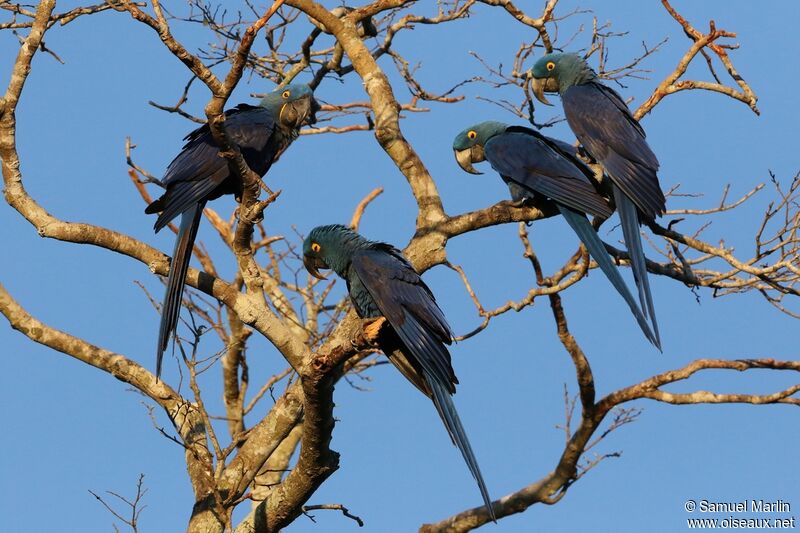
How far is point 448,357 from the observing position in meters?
4.84

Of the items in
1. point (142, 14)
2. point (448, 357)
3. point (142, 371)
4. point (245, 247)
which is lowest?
point (448, 357)

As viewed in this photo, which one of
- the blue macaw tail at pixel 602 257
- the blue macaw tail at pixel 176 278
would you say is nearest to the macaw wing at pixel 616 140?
the blue macaw tail at pixel 602 257

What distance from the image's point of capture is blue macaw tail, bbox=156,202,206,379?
539 cm

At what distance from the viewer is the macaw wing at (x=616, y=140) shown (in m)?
5.88

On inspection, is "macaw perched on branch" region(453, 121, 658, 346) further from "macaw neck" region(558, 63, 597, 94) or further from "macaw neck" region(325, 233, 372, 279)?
"macaw neck" region(325, 233, 372, 279)

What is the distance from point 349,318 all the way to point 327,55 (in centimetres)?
346

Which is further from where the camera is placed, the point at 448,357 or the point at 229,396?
the point at 229,396

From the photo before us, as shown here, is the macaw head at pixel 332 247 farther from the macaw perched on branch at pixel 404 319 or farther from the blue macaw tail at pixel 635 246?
the blue macaw tail at pixel 635 246

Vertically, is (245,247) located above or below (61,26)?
below

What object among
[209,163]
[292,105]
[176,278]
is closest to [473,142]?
[292,105]

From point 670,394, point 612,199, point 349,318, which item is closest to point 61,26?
point 349,318

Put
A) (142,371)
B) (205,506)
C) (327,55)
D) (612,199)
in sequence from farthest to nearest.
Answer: (327,55)
(612,199)
(142,371)
(205,506)

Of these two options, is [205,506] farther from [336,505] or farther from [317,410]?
[317,410]

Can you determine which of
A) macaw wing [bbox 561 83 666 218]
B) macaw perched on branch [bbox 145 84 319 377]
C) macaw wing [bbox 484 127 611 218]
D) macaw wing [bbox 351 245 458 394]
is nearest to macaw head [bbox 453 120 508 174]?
macaw wing [bbox 484 127 611 218]
